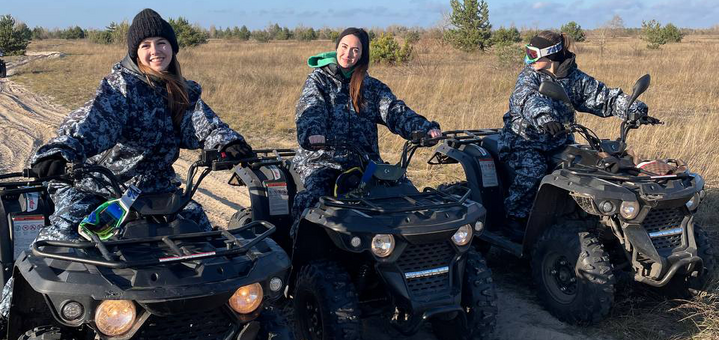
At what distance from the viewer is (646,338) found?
15.0ft

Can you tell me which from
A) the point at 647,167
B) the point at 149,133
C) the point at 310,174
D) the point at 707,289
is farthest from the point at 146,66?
the point at 707,289

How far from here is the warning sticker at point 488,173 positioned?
5.84 m

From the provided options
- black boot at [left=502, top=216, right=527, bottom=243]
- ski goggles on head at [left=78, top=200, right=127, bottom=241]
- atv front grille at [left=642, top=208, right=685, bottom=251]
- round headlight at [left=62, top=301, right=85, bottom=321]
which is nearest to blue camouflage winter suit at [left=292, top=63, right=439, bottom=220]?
black boot at [left=502, top=216, right=527, bottom=243]

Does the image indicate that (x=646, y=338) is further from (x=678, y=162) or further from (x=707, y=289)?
(x=678, y=162)

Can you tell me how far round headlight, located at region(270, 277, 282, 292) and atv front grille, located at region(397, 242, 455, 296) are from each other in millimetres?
1094

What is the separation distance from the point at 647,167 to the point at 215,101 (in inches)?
488

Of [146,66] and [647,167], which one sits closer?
[146,66]

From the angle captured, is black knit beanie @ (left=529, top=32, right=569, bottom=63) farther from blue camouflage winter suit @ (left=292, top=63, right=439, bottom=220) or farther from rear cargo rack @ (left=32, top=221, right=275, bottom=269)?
rear cargo rack @ (left=32, top=221, right=275, bottom=269)

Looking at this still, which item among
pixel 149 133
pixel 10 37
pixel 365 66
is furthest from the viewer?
pixel 10 37

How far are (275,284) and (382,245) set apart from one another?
0.99 meters

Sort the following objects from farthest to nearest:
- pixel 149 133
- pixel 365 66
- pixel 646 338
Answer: pixel 365 66
pixel 646 338
pixel 149 133

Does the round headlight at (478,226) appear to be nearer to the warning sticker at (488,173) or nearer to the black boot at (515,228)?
the black boot at (515,228)

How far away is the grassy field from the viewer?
4.85m

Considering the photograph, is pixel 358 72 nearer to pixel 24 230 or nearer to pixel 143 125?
pixel 143 125
